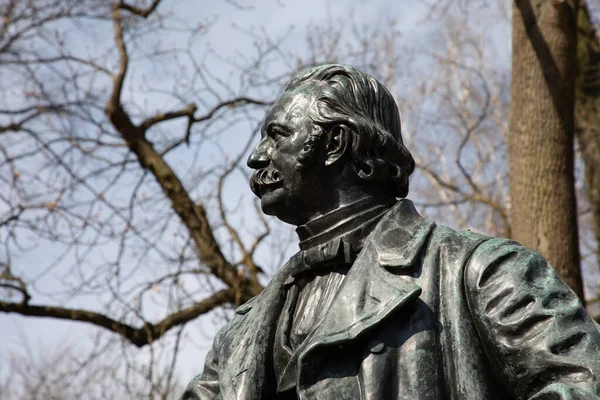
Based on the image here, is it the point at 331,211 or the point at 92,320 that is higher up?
the point at 92,320

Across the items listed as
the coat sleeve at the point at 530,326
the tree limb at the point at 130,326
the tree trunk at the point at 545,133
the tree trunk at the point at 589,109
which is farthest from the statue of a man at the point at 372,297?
the tree trunk at the point at 589,109

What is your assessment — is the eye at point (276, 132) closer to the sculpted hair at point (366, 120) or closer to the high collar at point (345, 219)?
the sculpted hair at point (366, 120)

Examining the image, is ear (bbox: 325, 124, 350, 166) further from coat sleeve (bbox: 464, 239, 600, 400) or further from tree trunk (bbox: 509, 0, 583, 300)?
tree trunk (bbox: 509, 0, 583, 300)

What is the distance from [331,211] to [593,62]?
9806mm

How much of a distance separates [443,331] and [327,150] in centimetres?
69

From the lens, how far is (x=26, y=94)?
1039 cm

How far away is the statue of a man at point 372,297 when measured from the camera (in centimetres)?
244

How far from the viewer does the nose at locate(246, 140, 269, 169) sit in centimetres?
297

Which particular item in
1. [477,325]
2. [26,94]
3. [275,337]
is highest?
[26,94]

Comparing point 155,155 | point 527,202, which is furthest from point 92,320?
point 527,202

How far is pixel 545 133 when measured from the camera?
782cm

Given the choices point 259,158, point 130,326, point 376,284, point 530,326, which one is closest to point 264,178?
point 259,158

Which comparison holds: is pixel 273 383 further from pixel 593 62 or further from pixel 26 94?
pixel 593 62

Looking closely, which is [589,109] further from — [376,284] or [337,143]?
[376,284]
